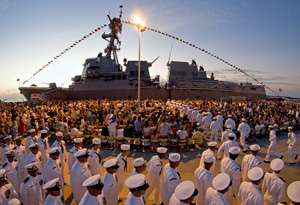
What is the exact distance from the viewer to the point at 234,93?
1599 inches

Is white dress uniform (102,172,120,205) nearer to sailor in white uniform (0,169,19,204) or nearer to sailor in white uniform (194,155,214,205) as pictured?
sailor in white uniform (0,169,19,204)

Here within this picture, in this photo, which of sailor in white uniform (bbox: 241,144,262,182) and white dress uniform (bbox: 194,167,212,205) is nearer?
white dress uniform (bbox: 194,167,212,205)

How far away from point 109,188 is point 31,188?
1770 mm

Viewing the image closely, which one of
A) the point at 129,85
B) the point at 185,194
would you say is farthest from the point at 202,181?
the point at 129,85

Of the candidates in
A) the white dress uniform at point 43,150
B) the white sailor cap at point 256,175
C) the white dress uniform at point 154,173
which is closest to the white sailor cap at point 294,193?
the white sailor cap at point 256,175

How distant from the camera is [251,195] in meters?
3.55

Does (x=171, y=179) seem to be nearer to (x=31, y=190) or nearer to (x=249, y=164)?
(x=249, y=164)

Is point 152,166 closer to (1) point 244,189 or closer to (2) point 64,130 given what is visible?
(1) point 244,189

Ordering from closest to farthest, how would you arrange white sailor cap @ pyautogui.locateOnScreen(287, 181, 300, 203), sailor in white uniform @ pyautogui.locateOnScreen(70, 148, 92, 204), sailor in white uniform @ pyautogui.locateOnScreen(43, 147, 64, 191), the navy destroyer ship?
white sailor cap @ pyautogui.locateOnScreen(287, 181, 300, 203), sailor in white uniform @ pyautogui.locateOnScreen(70, 148, 92, 204), sailor in white uniform @ pyautogui.locateOnScreen(43, 147, 64, 191), the navy destroyer ship

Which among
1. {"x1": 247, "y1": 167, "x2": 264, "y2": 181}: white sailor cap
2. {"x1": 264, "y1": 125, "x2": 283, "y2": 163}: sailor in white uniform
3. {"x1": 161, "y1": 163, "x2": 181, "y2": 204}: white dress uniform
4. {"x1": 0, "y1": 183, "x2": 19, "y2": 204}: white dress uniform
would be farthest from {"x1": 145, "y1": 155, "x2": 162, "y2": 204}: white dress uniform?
{"x1": 264, "y1": 125, "x2": 283, "y2": 163}: sailor in white uniform

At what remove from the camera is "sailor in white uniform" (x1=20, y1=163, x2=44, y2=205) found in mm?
4074

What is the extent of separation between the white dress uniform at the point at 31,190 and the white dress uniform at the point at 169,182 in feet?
9.61

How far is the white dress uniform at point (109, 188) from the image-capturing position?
13.6 feet

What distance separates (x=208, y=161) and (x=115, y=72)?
35.1m
